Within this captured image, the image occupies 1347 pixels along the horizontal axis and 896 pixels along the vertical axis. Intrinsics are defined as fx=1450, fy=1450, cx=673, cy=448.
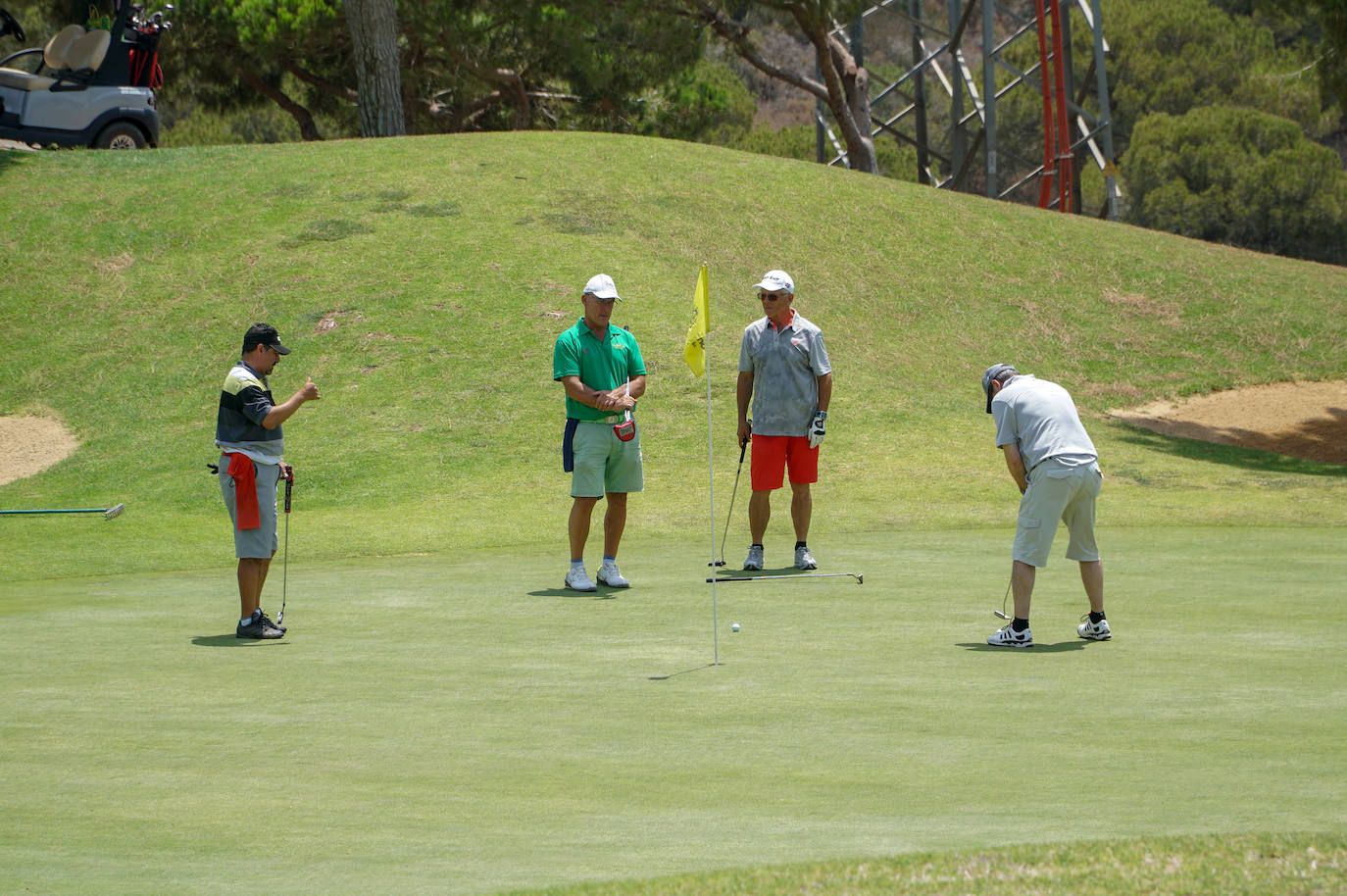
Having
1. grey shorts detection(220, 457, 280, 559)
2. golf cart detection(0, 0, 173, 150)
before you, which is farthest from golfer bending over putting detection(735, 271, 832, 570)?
golf cart detection(0, 0, 173, 150)

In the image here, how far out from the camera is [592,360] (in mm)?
10141

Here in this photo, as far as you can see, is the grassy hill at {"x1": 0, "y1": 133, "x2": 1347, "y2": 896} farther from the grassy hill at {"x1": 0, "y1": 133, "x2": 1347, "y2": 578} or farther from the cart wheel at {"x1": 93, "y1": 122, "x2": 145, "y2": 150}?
the cart wheel at {"x1": 93, "y1": 122, "x2": 145, "y2": 150}

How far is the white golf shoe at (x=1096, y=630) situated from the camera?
7910 mm

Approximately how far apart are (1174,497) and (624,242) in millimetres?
11300

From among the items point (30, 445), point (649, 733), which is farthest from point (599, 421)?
point (30, 445)

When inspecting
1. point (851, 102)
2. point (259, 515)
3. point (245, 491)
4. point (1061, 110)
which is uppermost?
point (851, 102)

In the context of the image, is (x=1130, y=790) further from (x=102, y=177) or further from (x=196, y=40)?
(x=196, y=40)

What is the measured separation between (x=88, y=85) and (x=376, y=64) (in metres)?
5.42

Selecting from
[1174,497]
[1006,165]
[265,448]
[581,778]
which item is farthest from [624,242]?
[1006,165]

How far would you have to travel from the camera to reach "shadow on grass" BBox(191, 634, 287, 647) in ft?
27.8

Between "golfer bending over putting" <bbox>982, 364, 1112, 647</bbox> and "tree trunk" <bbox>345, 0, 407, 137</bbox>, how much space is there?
23.1m

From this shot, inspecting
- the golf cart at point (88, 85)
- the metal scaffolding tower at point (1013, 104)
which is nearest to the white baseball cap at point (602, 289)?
the golf cart at point (88, 85)

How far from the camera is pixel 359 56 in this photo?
28938mm

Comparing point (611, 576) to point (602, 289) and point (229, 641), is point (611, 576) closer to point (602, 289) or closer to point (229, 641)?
point (602, 289)
